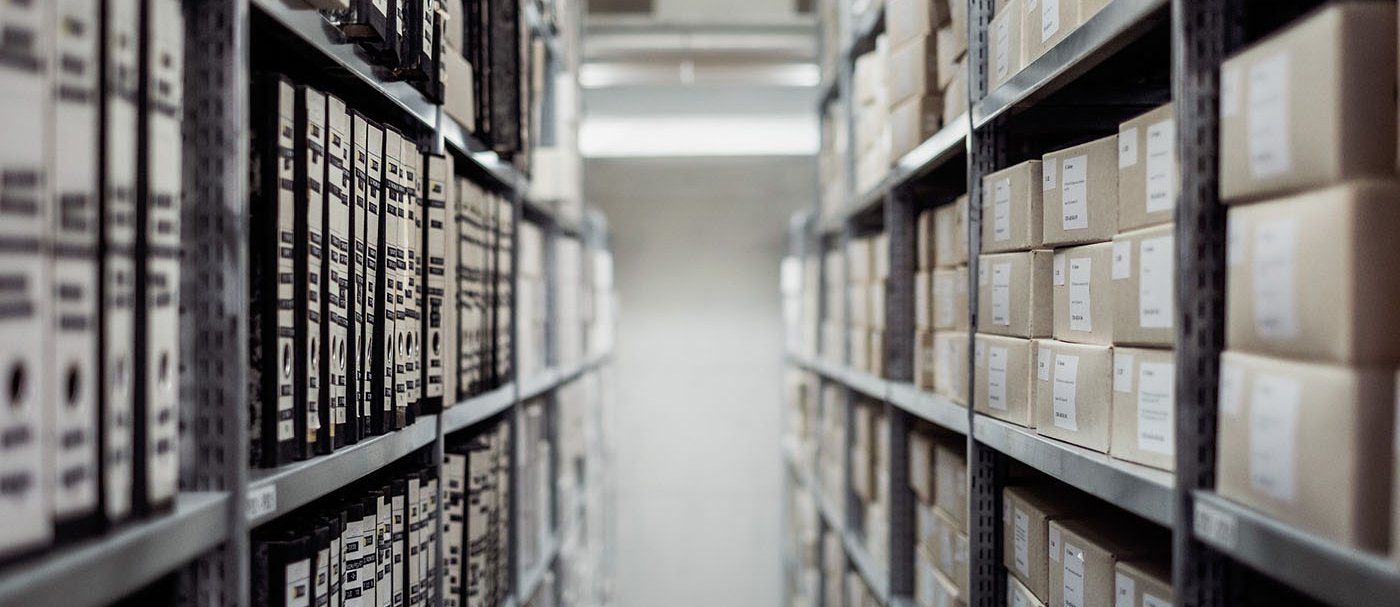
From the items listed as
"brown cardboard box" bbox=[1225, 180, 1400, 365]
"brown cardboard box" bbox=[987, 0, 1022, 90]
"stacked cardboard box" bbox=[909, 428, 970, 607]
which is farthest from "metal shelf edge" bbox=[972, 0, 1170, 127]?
"stacked cardboard box" bbox=[909, 428, 970, 607]

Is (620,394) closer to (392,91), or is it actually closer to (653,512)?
(653,512)

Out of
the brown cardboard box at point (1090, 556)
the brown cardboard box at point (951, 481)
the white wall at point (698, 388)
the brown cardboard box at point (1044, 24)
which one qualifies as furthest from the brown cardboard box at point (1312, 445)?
the white wall at point (698, 388)

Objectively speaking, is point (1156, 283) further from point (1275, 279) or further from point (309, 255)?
point (309, 255)

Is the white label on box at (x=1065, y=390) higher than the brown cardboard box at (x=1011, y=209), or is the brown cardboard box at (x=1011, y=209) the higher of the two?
the brown cardboard box at (x=1011, y=209)

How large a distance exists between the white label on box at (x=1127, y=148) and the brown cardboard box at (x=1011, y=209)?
277 millimetres

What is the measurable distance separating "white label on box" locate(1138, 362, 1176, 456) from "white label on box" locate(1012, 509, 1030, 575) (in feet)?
1.45

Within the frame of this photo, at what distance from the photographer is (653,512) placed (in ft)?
17.8

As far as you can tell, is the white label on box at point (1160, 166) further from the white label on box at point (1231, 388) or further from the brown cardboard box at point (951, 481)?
the brown cardboard box at point (951, 481)

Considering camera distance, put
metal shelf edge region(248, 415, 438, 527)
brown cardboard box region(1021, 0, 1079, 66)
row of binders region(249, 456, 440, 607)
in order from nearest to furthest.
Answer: metal shelf edge region(248, 415, 438, 527)
row of binders region(249, 456, 440, 607)
brown cardboard box region(1021, 0, 1079, 66)

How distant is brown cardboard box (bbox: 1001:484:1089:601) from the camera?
147 cm

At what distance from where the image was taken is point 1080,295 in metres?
1.33

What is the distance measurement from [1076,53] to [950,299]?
2.85 ft

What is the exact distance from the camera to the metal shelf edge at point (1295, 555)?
71 cm

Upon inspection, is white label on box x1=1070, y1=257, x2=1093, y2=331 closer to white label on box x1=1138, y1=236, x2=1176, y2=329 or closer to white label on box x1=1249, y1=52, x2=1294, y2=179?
white label on box x1=1138, y1=236, x2=1176, y2=329
